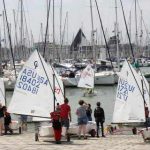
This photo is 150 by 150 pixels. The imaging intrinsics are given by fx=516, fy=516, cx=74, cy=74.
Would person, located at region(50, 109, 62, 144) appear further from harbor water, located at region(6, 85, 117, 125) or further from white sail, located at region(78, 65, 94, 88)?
white sail, located at region(78, 65, 94, 88)

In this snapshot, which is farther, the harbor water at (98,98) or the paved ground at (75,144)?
the harbor water at (98,98)

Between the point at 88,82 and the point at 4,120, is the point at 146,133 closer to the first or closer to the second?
the point at 4,120

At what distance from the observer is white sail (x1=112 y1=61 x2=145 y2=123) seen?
1927cm

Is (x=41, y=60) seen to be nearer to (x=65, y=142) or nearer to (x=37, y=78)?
(x=37, y=78)

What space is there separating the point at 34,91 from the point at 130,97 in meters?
3.81

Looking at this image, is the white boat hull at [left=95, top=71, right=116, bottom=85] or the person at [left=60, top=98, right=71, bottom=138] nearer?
the person at [left=60, top=98, right=71, bottom=138]

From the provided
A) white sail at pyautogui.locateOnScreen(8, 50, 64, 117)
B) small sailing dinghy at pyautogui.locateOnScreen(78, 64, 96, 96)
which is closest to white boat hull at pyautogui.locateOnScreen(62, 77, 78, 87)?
small sailing dinghy at pyautogui.locateOnScreen(78, 64, 96, 96)

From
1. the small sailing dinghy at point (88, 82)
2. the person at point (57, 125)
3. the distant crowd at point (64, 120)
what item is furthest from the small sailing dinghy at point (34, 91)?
the small sailing dinghy at point (88, 82)

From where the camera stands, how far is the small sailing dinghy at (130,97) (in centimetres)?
1927

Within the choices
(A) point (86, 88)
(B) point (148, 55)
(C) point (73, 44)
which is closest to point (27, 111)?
(A) point (86, 88)

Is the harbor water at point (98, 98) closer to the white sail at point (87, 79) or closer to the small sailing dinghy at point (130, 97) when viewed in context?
the white sail at point (87, 79)

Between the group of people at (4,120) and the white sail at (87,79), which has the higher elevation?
the white sail at (87,79)

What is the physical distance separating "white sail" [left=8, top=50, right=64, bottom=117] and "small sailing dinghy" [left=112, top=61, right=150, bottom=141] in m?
3.11

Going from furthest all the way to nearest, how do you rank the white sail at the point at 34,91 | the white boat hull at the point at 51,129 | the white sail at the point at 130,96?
the white sail at the point at 130,96 < the white sail at the point at 34,91 < the white boat hull at the point at 51,129
